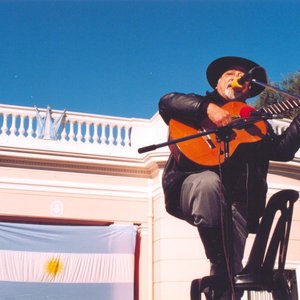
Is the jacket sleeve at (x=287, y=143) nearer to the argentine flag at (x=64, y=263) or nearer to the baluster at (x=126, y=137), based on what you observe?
the argentine flag at (x=64, y=263)

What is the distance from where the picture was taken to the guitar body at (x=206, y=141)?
217 centimetres

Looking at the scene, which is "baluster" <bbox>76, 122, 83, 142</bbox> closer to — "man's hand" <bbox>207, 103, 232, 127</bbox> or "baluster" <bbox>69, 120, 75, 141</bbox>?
"baluster" <bbox>69, 120, 75, 141</bbox>

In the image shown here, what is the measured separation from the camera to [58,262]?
820 cm

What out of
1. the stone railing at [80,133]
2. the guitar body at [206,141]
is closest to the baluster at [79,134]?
the stone railing at [80,133]

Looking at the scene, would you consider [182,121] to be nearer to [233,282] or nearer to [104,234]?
[233,282]

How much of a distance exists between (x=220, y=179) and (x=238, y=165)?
6.5 inches

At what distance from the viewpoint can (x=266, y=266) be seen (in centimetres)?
203

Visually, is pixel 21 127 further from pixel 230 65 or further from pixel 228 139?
pixel 228 139

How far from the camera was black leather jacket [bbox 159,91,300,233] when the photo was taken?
2186 mm

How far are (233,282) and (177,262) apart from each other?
21.7ft

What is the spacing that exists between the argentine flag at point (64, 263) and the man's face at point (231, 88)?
21.0ft

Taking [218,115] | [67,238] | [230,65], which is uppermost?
[67,238]

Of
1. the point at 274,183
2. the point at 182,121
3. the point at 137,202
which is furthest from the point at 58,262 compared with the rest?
the point at 182,121

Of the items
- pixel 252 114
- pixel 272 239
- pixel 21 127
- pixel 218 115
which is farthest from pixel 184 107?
pixel 21 127
